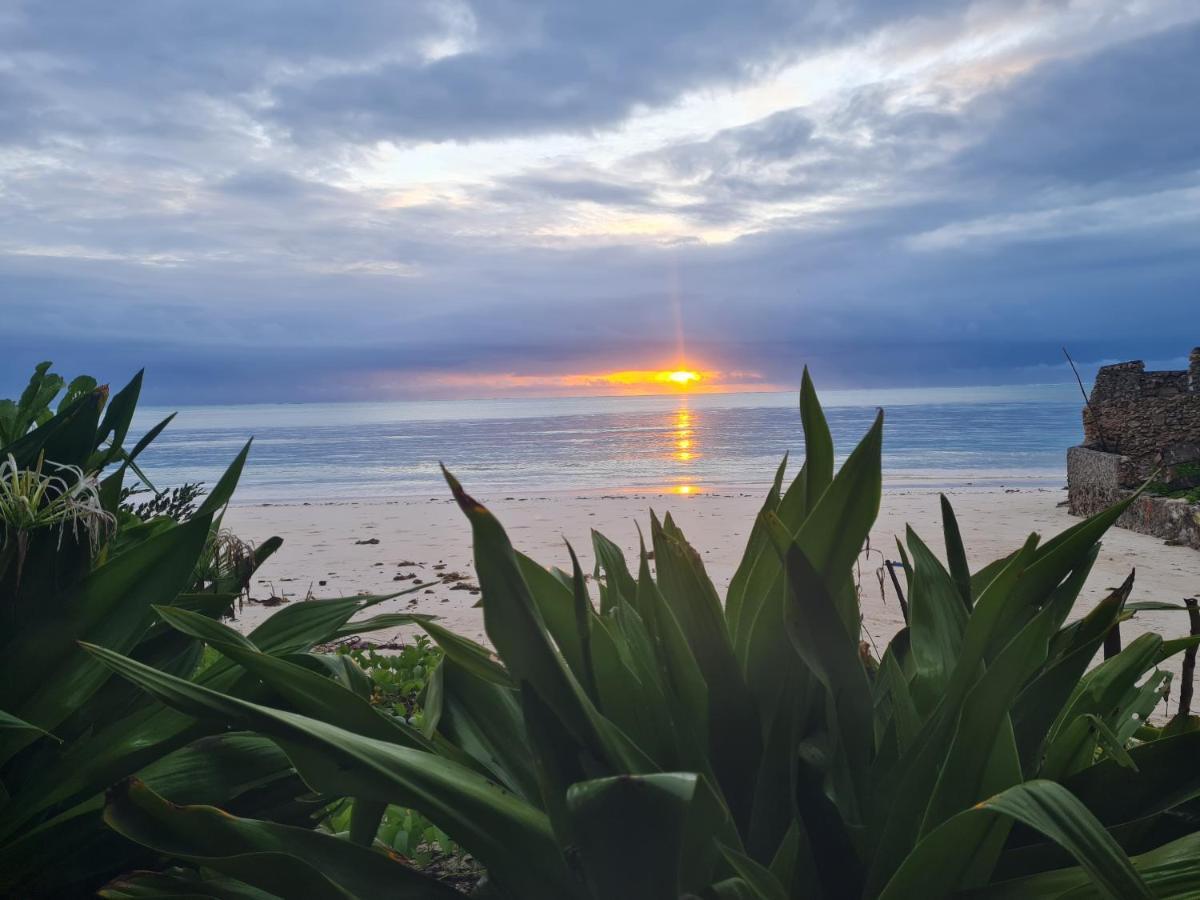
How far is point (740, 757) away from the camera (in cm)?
119

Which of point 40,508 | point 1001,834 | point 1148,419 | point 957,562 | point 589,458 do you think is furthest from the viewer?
point 589,458

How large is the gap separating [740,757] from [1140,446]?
50.9 feet

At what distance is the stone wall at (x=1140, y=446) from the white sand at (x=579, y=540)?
1.47ft

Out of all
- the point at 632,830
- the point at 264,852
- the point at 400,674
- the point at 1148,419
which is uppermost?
the point at 1148,419

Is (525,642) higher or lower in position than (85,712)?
higher

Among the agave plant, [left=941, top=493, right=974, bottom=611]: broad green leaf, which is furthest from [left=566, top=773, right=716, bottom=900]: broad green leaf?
[left=941, top=493, right=974, bottom=611]: broad green leaf

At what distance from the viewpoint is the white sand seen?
8.02 m

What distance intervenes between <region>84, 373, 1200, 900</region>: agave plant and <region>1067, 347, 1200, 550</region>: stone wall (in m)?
11.9

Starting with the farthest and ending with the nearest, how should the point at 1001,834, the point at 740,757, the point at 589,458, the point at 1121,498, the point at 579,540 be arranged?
the point at 589,458 < the point at 579,540 < the point at 1121,498 < the point at 740,757 < the point at 1001,834

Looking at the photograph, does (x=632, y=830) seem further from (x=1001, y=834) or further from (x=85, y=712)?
(x=85, y=712)

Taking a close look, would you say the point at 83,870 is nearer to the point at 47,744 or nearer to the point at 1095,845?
the point at 47,744

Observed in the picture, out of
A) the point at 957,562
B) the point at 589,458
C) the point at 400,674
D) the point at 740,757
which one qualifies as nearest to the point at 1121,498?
the point at 400,674

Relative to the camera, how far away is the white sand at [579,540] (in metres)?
8.02

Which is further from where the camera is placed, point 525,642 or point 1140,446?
point 1140,446
